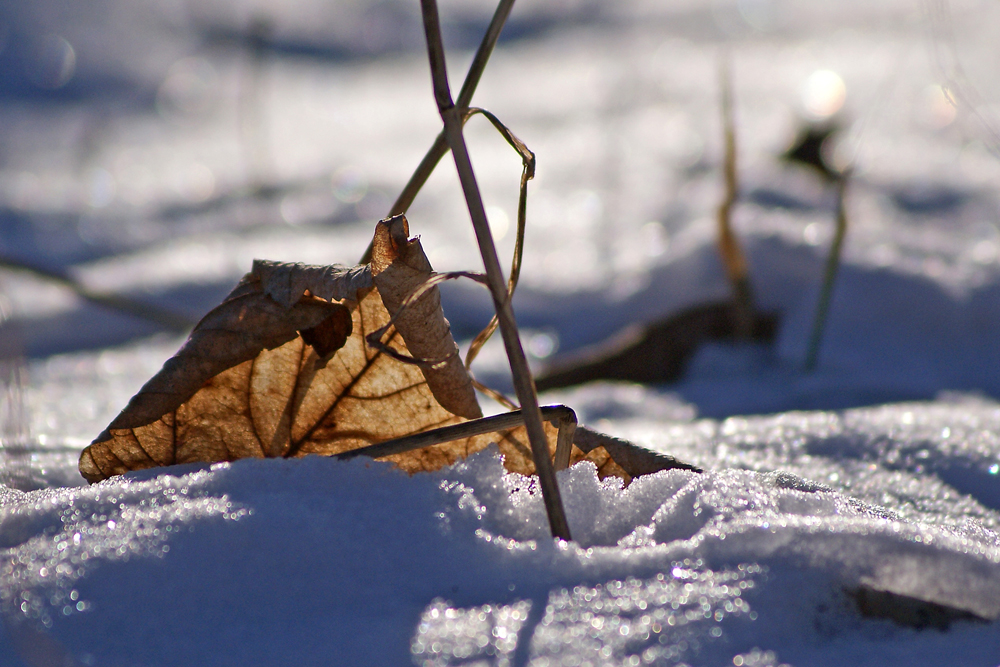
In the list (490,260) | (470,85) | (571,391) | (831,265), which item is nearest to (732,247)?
(831,265)

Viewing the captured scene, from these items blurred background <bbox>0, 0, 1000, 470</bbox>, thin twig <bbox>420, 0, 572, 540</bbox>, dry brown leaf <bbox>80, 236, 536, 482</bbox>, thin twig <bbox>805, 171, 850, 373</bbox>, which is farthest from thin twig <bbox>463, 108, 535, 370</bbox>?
thin twig <bbox>805, 171, 850, 373</bbox>

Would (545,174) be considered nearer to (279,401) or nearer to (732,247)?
(732,247)

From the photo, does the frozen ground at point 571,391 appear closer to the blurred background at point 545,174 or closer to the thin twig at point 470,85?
the blurred background at point 545,174

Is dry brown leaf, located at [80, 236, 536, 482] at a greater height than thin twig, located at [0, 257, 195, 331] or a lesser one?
lesser

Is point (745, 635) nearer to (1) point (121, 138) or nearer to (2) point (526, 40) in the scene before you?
(1) point (121, 138)

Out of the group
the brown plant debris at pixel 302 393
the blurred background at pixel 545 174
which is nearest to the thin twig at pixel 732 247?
the blurred background at pixel 545 174

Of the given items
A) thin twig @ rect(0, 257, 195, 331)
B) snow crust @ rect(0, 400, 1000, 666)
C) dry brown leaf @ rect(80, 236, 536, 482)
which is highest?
thin twig @ rect(0, 257, 195, 331)

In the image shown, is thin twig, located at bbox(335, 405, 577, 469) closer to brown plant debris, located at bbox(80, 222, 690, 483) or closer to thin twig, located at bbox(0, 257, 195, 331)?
brown plant debris, located at bbox(80, 222, 690, 483)

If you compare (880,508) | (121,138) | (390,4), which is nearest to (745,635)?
(880,508)
